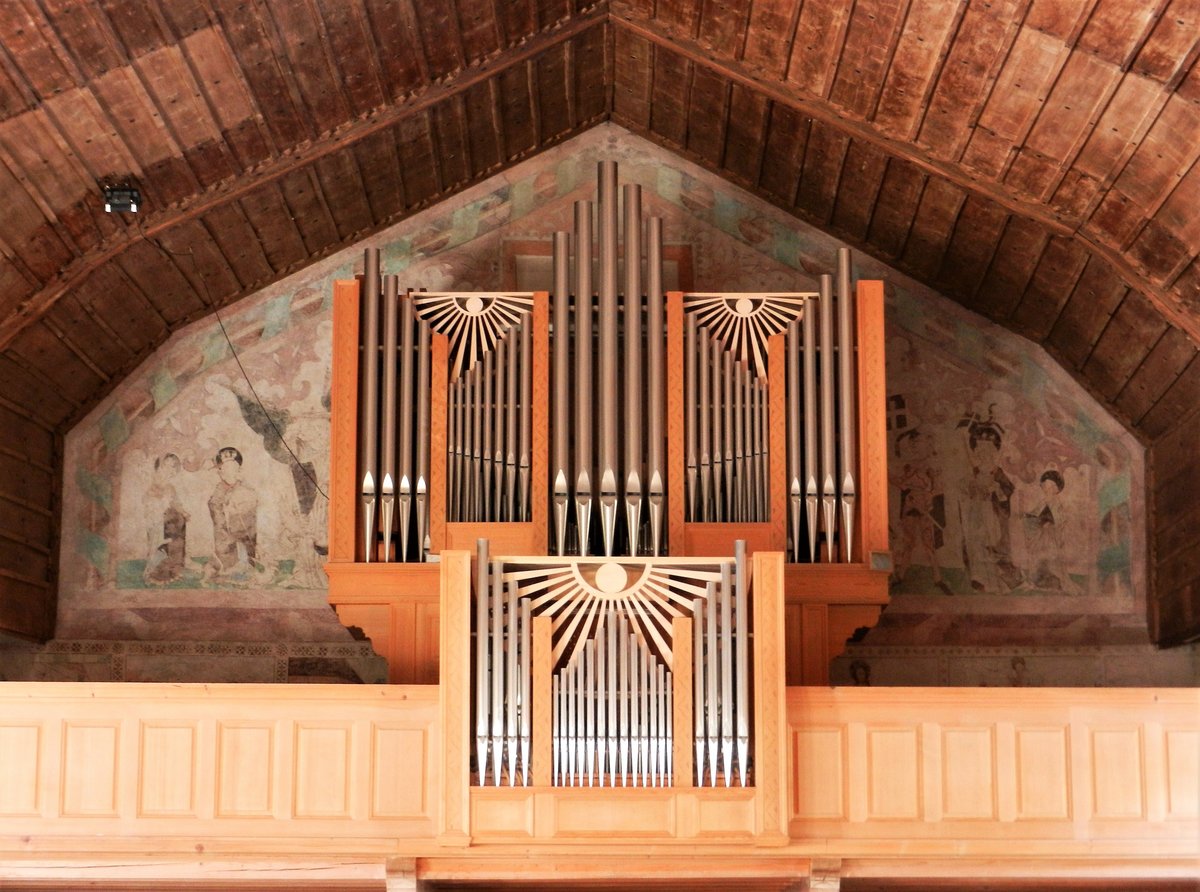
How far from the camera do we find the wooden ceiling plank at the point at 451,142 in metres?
13.0

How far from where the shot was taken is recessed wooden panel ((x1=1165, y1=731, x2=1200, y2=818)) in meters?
10.7

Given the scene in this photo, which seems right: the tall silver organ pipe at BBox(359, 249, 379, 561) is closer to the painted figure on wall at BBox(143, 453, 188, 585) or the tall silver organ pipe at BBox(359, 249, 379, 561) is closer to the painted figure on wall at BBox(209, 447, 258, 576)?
the painted figure on wall at BBox(209, 447, 258, 576)

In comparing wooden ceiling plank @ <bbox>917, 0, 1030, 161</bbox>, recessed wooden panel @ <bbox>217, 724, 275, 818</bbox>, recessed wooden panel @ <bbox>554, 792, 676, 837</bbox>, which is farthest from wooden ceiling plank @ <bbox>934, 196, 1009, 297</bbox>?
recessed wooden panel @ <bbox>217, 724, 275, 818</bbox>

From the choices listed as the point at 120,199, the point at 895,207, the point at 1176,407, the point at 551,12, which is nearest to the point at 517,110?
the point at 551,12

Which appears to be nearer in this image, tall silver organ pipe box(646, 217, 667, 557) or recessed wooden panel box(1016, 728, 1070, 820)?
recessed wooden panel box(1016, 728, 1070, 820)

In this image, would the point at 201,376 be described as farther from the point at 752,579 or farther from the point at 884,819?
the point at 884,819

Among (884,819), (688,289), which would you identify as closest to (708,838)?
(884,819)

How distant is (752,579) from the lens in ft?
34.9

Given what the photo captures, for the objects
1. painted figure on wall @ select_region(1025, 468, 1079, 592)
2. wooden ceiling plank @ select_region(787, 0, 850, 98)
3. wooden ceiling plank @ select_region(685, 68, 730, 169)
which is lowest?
painted figure on wall @ select_region(1025, 468, 1079, 592)

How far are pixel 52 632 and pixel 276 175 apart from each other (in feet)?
12.3

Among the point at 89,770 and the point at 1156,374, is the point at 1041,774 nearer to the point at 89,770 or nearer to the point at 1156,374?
the point at 1156,374

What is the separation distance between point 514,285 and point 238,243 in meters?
2.12

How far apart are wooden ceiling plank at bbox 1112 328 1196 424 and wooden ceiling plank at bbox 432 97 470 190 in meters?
5.09

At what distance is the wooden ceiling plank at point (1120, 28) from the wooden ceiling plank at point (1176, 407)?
103 inches
